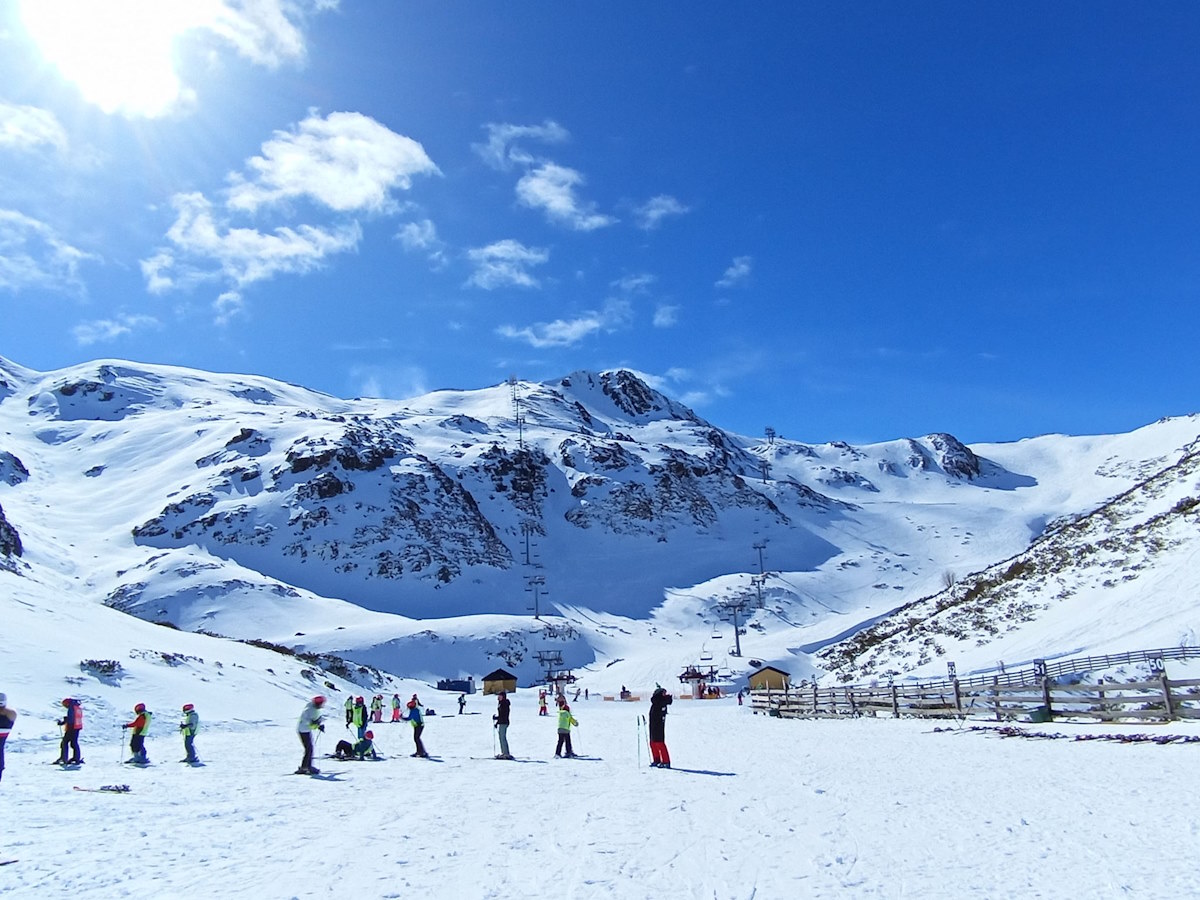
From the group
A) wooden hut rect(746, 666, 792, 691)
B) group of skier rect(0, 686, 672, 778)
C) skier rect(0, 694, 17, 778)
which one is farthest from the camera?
wooden hut rect(746, 666, 792, 691)

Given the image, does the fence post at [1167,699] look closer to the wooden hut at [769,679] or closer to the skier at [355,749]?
the skier at [355,749]

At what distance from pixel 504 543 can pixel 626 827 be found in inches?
5159

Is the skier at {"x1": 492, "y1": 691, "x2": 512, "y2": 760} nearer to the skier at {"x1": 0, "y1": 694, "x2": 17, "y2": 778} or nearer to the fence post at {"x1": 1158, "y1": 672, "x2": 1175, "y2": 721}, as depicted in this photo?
the skier at {"x1": 0, "y1": 694, "x2": 17, "y2": 778}

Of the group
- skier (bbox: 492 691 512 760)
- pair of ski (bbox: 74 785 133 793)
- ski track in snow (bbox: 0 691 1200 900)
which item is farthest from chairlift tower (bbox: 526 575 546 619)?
pair of ski (bbox: 74 785 133 793)

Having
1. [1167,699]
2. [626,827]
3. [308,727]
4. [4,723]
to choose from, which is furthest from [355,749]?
[1167,699]

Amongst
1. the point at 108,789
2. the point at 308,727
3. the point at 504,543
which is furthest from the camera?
the point at 504,543

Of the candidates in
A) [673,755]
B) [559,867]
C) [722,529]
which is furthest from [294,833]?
[722,529]

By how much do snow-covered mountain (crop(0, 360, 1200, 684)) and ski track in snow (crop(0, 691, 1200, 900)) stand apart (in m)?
22.8

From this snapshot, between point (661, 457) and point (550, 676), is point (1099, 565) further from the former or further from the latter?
point (661, 457)

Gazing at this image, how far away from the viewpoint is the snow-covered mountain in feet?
193

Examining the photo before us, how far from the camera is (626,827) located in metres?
10.4

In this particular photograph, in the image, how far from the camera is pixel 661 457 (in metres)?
180

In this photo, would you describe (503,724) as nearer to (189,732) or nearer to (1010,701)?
(189,732)

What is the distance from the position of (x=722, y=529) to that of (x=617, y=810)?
487 feet
